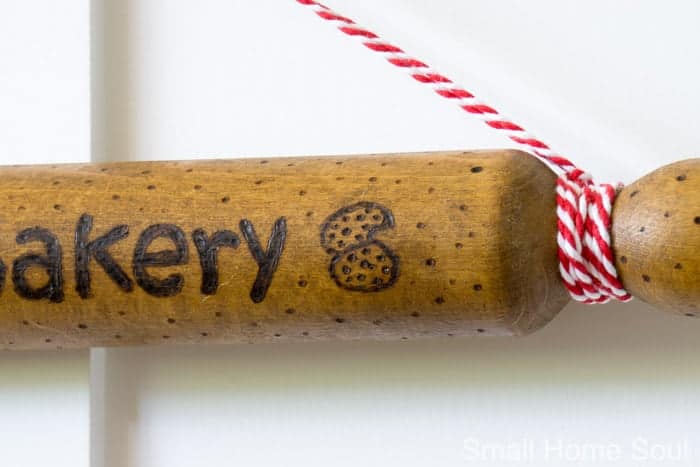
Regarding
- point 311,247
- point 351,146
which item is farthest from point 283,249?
point 351,146

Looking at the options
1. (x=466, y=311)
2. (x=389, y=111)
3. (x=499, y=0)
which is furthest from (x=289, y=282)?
(x=499, y=0)

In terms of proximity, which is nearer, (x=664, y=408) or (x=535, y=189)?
(x=535, y=189)

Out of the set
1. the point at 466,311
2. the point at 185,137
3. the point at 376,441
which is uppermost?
the point at 185,137

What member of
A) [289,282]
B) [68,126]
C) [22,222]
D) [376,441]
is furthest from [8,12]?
[376,441]

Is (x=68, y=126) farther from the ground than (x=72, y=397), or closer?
farther from the ground

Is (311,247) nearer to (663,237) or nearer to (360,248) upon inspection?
(360,248)

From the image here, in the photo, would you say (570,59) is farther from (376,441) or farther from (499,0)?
(376,441)

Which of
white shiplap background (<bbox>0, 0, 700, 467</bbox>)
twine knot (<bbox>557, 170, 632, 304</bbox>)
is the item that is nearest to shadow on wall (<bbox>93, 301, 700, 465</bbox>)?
white shiplap background (<bbox>0, 0, 700, 467</bbox>)

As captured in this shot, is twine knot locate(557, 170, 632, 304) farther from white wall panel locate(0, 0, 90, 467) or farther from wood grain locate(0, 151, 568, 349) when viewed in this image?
white wall panel locate(0, 0, 90, 467)

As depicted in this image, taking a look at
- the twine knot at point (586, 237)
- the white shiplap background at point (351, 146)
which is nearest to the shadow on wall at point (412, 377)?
the white shiplap background at point (351, 146)
